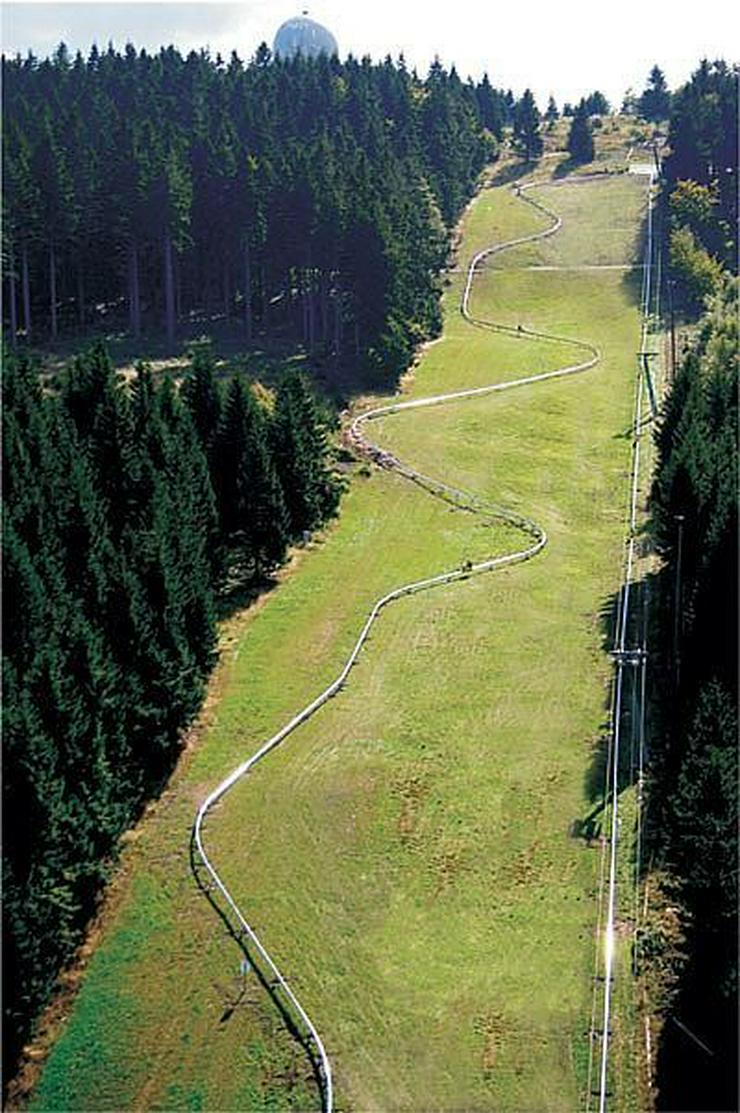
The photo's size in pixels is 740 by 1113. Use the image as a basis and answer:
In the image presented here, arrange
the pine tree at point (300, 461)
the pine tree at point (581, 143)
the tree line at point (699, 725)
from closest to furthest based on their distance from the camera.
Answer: the tree line at point (699, 725) → the pine tree at point (300, 461) → the pine tree at point (581, 143)

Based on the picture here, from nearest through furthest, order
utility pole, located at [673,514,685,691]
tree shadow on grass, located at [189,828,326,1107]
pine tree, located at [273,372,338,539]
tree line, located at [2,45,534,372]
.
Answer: tree shadow on grass, located at [189,828,326,1107] < utility pole, located at [673,514,685,691] < pine tree, located at [273,372,338,539] < tree line, located at [2,45,534,372]

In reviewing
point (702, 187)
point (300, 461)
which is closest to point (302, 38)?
point (702, 187)

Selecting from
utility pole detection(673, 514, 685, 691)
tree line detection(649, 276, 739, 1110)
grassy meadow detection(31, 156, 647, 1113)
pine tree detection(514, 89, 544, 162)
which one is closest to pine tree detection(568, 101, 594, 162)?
pine tree detection(514, 89, 544, 162)

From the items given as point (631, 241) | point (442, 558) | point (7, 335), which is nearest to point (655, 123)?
point (631, 241)

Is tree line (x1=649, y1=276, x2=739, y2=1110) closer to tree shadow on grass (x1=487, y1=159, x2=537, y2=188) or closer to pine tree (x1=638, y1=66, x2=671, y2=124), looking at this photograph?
tree shadow on grass (x1=487, y1=159, x2=537, y2=188)

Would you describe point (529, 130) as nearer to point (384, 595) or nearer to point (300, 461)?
point (300, 461)

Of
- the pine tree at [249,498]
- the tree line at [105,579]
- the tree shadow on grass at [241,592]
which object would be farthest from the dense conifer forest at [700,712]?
the tree shadow on grass at [241,592]

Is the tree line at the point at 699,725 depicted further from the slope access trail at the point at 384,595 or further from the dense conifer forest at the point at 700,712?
the slope access trail at the point at 384,595
